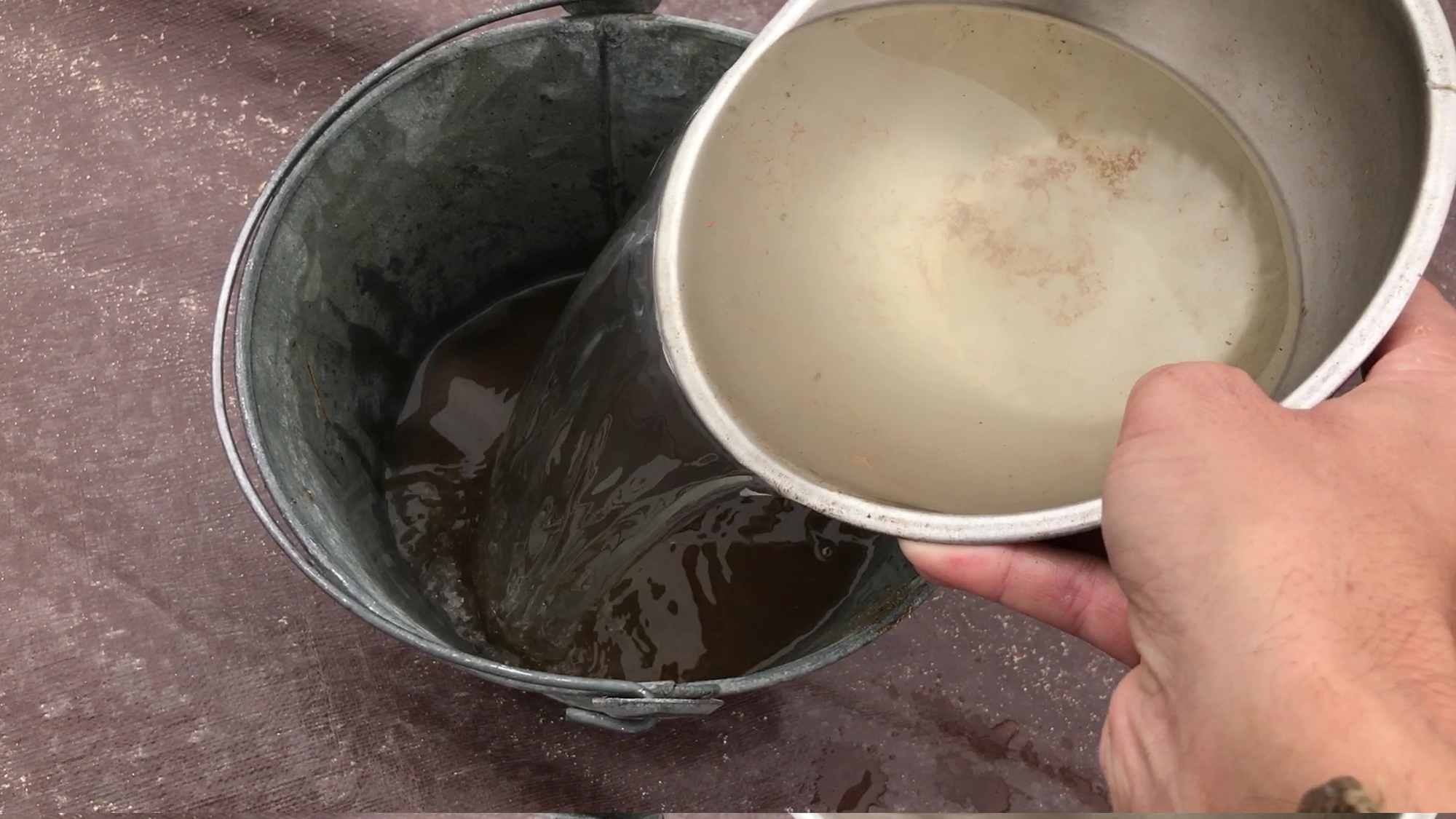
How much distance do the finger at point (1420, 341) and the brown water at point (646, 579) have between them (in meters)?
0.50

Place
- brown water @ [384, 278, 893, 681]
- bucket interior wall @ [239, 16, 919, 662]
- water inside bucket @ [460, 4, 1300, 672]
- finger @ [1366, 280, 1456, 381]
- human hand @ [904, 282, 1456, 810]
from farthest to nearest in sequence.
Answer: brown water @ [384, 278, 893, 681] < bucket interior wall @ [239, 16, 919, 662] < water inside bucket @ [460, 4, 1300, 672] < finger @ [1366, 280, 1456, 381] < human hand @ [904, 282, 1456, 810]

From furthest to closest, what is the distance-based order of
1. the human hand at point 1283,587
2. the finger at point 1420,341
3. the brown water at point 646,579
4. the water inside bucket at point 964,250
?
the brown water at point 646,579 → the water inside bucket at point 964,250 → the finger at point 1420,341 → the human hand at point 1283,587

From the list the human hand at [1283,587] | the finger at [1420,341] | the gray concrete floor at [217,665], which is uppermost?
the finger at [1420,341]

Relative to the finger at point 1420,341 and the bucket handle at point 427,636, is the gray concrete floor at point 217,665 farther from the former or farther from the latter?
the finger at point 1420,341

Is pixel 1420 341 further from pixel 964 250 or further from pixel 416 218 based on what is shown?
pixel 416 218

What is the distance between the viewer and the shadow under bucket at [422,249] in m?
0.70

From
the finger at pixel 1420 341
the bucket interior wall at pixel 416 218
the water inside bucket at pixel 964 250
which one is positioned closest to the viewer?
the finger at pixel 1420 341

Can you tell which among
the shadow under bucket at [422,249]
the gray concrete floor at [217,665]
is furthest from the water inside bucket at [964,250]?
the gray concrete floor at [217,665]

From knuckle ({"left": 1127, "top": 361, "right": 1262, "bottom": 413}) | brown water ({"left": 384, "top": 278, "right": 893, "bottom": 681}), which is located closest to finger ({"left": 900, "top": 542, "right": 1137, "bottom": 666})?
knuckle ({"left": 1127, "top": 361, "right": 1262, "bottom": 413})

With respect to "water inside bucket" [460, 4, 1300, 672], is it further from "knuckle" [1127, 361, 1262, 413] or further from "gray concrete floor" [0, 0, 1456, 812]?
"gray concrete floor" [0, 0, 1456, 812]

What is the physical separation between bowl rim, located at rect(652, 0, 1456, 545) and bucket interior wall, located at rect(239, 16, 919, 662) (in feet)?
0.45

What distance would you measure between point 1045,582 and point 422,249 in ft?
2.29

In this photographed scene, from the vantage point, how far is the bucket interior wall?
79cm

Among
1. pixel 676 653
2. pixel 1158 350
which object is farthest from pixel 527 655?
pixel 1158 350
